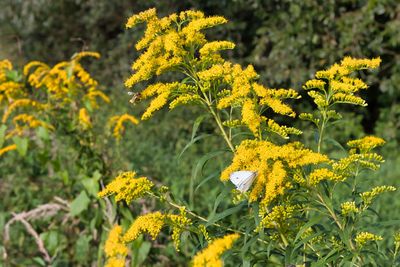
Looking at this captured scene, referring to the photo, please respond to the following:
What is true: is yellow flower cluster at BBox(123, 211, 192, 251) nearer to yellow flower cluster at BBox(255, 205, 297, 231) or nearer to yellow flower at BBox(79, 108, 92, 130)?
yellow flower cluster at BBox(255, 205, 297, 231)

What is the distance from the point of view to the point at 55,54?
10.1 metres

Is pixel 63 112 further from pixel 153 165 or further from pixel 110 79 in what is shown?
pixel 110 79

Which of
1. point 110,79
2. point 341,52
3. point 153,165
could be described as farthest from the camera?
point 110,79

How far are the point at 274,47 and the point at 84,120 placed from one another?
4.23 metres

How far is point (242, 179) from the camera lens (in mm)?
2262

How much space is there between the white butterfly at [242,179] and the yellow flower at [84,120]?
231cm

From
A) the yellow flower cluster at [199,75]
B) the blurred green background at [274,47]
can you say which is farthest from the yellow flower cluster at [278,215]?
the blurred green background at [274,47]

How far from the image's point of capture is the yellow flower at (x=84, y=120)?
4.45 metres

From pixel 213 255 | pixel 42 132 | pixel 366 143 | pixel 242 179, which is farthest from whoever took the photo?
pixel 42 132

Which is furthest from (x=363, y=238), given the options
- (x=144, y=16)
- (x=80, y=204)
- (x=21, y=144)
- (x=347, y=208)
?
(x=21, y=144)

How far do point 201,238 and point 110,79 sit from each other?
727cm

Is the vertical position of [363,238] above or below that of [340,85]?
below

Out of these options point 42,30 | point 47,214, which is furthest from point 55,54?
point 47,214

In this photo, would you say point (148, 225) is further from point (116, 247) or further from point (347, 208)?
point (347, 208)
